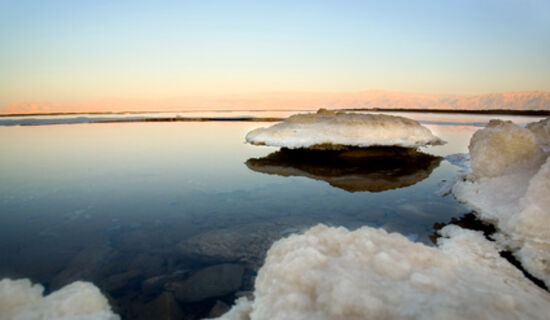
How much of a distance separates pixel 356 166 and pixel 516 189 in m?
4.58

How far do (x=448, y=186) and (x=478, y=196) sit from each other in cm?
164

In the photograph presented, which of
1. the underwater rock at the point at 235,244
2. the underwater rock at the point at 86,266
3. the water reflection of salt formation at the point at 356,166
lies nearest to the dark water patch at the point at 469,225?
the water reflection of salt formation at the point at 356,166

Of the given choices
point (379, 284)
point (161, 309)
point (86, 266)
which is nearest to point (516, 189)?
point (379, 284)

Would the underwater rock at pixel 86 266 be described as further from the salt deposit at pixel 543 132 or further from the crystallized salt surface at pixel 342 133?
the salt deposit at pixel 543 132

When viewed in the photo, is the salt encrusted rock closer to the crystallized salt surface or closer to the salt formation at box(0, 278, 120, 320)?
the crystallized salt surface

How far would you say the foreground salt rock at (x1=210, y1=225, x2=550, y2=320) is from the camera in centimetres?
157

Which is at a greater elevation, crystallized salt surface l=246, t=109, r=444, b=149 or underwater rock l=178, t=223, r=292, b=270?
crystallized salt surface l=246, t=109, r=444, b=149

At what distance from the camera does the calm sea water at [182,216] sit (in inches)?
109

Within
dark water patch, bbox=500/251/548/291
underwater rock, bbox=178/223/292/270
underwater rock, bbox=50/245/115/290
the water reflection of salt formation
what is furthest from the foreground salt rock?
the water reflection of salt formation

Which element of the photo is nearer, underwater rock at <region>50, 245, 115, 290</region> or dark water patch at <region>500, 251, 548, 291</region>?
dark water patch at <region>500, 251, 548, 291</region>

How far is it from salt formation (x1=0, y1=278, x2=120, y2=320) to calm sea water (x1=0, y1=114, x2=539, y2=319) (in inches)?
5.4

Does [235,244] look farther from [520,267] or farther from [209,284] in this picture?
[520,267]

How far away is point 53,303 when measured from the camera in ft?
7.26

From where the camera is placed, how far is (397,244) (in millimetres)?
2424
